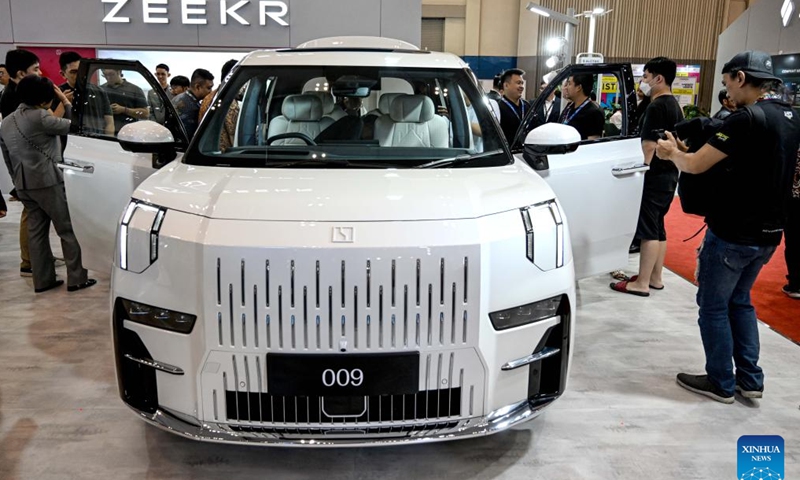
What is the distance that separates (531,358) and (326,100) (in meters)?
1.82

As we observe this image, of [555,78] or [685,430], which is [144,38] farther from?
[685,430]

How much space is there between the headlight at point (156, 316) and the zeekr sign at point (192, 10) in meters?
6.74

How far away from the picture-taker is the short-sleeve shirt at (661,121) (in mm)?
4547

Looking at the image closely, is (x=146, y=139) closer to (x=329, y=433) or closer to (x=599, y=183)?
(x=329, y=433)

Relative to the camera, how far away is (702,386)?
3219 millimetres

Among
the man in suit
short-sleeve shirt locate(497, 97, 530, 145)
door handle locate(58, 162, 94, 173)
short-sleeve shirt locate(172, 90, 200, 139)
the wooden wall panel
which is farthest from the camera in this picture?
the wooden wall panel

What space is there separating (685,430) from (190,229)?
231 cm

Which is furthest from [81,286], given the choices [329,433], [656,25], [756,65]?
[656,25]

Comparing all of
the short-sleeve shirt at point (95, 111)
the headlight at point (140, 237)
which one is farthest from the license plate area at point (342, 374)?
the short-sleeve shirt at point (95, 111)

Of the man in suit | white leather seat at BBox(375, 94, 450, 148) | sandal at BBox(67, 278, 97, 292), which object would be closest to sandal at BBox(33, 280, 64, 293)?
the man in suit

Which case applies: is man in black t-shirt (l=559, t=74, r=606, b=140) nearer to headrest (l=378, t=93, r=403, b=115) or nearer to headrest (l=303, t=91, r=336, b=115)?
headrest (l=378, t=93, r=403, b=115)

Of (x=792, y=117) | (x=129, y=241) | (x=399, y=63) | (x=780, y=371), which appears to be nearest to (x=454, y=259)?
(x=129, y=241)

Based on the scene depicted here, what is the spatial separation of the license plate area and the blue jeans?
5.59ft

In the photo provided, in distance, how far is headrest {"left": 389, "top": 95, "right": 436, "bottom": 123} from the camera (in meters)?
3.23
